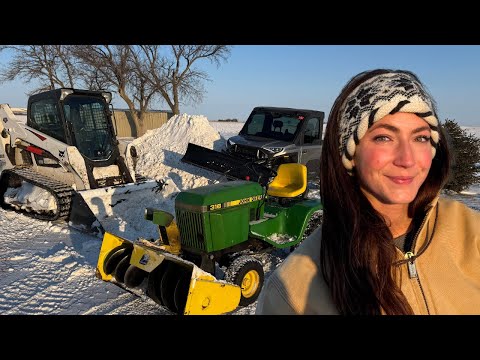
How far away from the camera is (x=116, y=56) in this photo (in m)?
24.5

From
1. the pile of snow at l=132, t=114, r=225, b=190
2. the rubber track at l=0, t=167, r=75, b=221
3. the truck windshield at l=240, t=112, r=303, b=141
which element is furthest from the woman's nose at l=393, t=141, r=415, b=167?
the pile of snow at l=132, t=114, r=225, b=190

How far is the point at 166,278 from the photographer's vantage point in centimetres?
411

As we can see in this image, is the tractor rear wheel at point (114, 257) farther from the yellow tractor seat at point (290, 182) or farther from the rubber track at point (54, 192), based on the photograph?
the rubber track at point (54, 192)

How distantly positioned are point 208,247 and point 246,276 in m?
0.60

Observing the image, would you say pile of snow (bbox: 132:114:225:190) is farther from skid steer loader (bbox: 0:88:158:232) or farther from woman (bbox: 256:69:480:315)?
woman (bbox: 256:69:480:315)

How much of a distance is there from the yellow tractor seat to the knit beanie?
4170 millimetres

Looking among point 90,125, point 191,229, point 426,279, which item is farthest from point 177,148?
point 426,279

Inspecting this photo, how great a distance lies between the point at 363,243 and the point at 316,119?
32.0 feet

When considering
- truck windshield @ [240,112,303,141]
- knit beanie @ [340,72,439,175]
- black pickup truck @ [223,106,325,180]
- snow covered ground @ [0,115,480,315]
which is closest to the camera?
knit beanie @ [340,72,439,175]

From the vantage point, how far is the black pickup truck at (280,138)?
9727 millimetres

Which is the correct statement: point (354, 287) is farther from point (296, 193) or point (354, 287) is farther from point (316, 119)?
point (316, 119)

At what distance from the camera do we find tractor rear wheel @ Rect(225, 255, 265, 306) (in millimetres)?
4279

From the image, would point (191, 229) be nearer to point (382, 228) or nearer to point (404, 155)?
point (382, 228)
